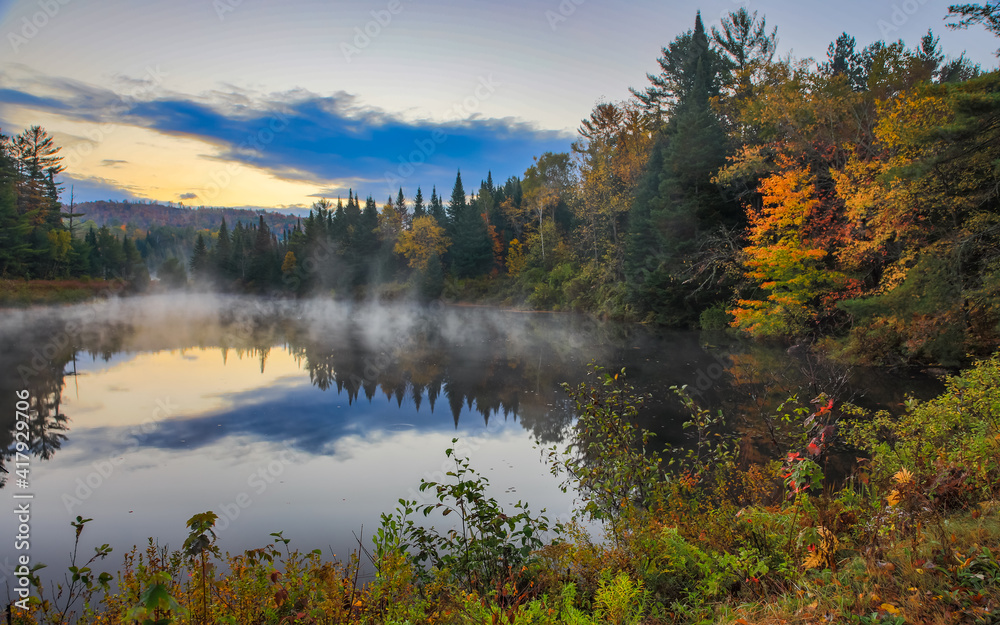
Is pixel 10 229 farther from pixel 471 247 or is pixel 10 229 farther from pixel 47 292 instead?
pixel 471 247

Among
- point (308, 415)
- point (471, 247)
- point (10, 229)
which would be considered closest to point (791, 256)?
point (308, 415)

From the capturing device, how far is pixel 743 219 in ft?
104

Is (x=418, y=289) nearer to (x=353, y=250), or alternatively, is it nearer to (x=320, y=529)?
(x=353, y=250)

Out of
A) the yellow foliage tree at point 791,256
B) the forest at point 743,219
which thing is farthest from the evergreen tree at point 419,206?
the yellow foliage tree at point 791,256

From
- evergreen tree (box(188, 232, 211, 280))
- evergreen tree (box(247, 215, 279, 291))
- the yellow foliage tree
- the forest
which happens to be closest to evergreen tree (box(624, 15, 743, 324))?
the forest

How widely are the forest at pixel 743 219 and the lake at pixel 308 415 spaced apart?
2952mm

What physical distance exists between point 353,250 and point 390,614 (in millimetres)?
73913

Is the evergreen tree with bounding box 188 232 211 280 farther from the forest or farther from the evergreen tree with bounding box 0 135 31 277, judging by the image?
the evergreen tree with bounding box 0 135 31 277

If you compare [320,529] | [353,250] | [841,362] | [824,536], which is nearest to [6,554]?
[320,529]

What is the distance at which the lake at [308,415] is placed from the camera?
817 centimetres

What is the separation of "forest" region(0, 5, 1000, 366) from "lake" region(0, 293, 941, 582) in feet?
9.68

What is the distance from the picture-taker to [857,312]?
15.7 m

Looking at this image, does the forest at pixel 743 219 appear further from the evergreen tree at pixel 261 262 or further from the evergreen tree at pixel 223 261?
the evergreen tree at pixel 223 261

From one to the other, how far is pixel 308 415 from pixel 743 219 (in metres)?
29.2
